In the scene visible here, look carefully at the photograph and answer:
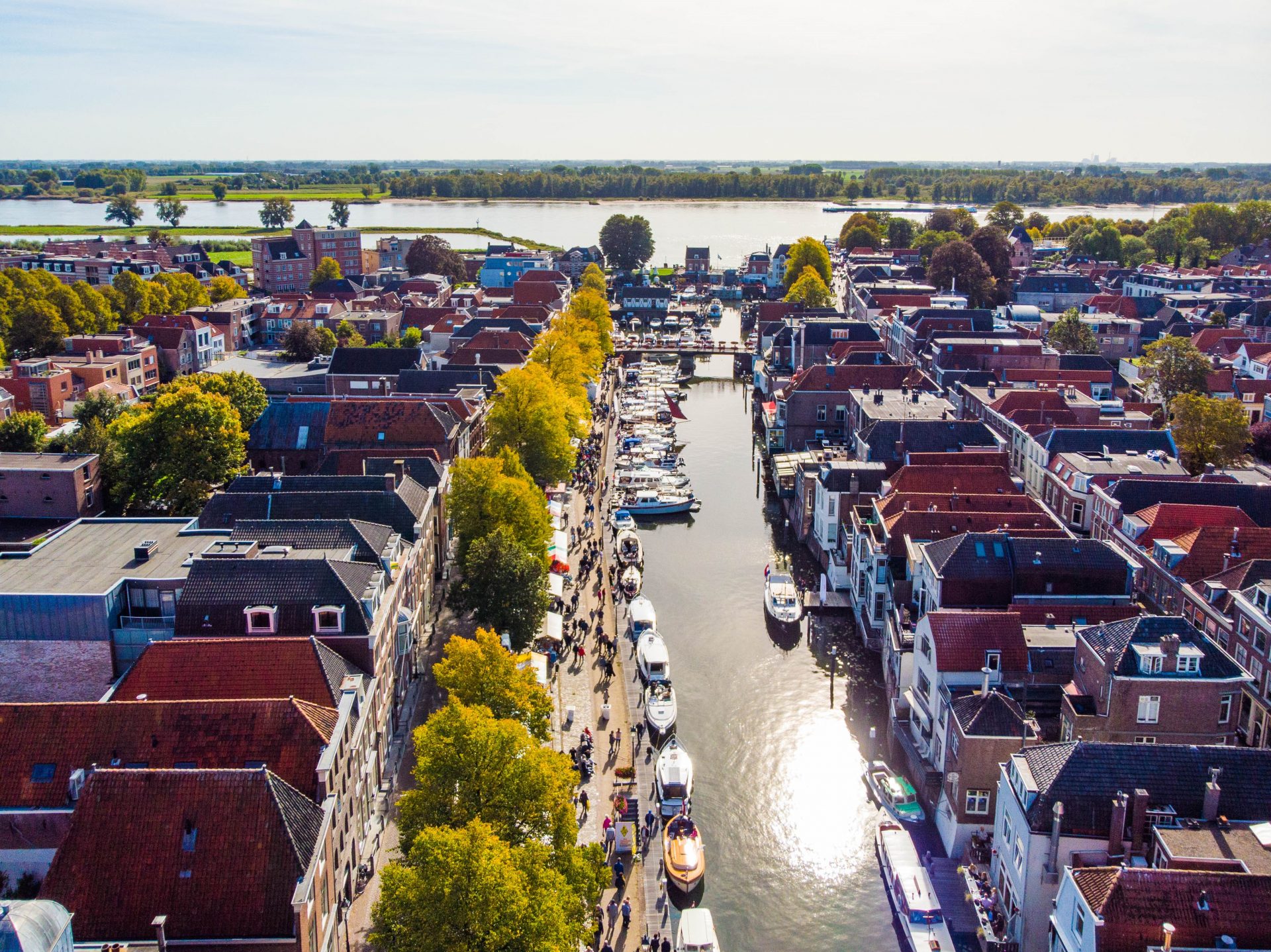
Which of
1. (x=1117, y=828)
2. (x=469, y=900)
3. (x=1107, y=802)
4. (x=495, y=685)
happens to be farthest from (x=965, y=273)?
(x=469, y=900)

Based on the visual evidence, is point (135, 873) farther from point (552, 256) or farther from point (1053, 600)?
point (552, 256)

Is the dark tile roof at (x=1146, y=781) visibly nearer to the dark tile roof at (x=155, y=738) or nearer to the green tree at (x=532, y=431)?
the dark tile roof at (x=155, y=738)

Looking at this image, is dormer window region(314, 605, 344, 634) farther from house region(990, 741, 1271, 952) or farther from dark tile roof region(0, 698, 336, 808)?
house region(990, 741, 1271, 952)

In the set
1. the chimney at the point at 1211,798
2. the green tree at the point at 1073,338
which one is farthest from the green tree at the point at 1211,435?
the chimney at the point at 1211,798

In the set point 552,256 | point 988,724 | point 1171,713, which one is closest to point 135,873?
point 988,724

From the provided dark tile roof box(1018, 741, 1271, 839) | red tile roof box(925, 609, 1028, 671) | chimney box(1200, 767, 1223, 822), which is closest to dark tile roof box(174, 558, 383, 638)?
red tile roof box(925, 609, 1028, 671)

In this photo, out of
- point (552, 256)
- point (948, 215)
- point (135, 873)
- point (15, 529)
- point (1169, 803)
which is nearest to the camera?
point (135, 873)
